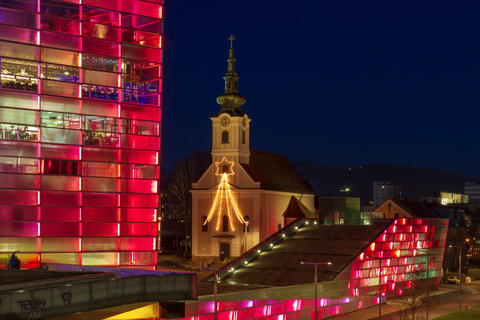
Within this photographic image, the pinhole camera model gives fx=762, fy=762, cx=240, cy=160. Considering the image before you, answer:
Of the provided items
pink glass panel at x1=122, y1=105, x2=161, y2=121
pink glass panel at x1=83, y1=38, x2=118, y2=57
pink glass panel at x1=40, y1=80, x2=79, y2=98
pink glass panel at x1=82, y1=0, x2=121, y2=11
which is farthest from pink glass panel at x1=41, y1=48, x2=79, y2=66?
pink glass panel at x1=122, y1=105, x2=161, y2=121

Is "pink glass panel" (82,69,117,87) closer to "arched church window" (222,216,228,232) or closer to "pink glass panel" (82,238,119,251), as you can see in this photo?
"pink glass panel" (82,238,119,251)

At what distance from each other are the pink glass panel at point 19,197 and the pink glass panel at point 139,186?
285 inches

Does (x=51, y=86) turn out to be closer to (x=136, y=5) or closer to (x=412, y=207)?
(x=136, y=5)

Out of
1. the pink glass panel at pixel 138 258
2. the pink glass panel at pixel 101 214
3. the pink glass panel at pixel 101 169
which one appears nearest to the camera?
the pink glass panel at pixel 101 214

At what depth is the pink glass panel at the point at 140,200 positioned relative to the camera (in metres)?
58.6

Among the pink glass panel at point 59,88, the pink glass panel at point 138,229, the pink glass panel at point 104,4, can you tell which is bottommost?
the pink glass panel at point 138,229

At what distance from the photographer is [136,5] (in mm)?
58656

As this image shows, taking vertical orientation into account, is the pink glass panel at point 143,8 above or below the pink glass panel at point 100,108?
above

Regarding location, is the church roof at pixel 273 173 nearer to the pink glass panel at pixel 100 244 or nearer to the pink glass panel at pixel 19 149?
the pink glass panel at pixel 100 244

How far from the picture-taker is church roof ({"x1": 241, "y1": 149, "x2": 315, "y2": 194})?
335ft

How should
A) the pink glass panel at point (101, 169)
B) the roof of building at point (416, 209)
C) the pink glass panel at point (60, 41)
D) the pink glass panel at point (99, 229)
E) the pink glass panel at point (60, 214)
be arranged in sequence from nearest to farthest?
the pink glass panel at point (60, 41) → the pink glass panel at point (60, 214) → the pink glass panel at point (99, 229) → the pink glass panel at point (101, 169) → the roof of building at point (416, 209)

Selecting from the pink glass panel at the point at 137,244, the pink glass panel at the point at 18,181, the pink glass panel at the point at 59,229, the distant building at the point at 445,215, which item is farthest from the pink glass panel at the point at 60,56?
the distant building at the point at 445,215

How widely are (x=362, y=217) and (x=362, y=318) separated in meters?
24.7

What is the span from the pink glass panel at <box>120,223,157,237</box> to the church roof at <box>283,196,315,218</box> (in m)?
45.7
